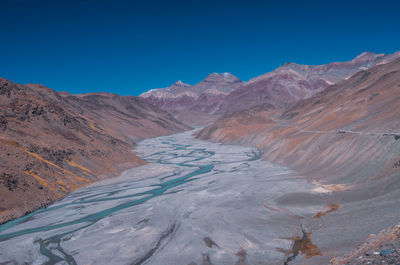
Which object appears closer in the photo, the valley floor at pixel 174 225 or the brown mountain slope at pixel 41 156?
the valley floor at pixel 174 225

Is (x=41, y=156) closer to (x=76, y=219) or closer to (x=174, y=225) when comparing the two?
(x=76, y=219)

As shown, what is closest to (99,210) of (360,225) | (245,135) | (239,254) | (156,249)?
(156,249)

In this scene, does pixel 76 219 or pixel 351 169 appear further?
pixel 351 169

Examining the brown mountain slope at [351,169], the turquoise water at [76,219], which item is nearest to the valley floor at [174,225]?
the turquoise water at [76,219]

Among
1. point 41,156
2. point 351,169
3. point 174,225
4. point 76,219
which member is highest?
point 351,169

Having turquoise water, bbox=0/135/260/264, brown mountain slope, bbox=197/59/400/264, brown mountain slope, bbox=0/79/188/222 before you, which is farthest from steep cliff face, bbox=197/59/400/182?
brown mountain slope, bbox=0/79/188/222

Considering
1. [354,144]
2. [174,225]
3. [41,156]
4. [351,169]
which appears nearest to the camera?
[174,225]

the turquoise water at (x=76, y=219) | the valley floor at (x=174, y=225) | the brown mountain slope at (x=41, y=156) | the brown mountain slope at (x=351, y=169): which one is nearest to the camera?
the brown mountain slope at (x=351, y=169)

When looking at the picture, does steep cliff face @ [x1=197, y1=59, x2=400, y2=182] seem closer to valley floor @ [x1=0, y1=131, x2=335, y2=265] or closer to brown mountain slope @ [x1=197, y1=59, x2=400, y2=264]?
brown mountain slope @ [x1=197, y1=59, x2=400, y2=264]

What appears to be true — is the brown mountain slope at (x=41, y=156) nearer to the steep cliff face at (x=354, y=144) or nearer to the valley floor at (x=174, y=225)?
the valley floor at (x=174, y=225)

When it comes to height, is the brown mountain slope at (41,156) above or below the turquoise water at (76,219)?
above

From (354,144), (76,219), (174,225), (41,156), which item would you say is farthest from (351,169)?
(41,156)
